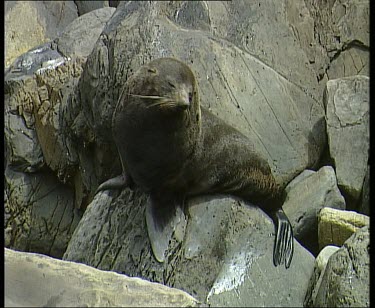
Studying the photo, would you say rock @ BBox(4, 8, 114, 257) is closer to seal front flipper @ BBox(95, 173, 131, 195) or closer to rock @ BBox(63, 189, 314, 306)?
seal front flipper @ BBox(95, 173, 131, 195)

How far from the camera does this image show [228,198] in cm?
391

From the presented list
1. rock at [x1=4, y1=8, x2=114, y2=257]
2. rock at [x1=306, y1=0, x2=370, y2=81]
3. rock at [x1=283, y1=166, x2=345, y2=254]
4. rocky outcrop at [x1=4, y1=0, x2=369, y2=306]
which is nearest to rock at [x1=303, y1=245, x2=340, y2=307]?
rocky outcrop at [x1=4, y1=0, x2=369, y2=306]

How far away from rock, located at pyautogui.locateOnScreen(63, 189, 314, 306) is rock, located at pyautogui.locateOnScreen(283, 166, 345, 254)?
35 cm

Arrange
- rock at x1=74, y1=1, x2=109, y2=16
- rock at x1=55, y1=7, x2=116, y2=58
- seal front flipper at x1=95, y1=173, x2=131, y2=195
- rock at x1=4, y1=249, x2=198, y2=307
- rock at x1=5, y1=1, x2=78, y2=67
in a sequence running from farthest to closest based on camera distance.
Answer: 1. rock at x1=74, y1=1, x2=109, y2=16
2. rock at x1=55, y1=7, x2=116, y2=58
3. rock at x1=5, y1=1, x2=78, y2=67
4. seal front flipper at x1=95, y1=173, x2=131, y2=195
5. rock at x1=4, y1=249, x2=198, y2=307

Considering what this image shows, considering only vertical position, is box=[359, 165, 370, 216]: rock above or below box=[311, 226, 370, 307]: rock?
below

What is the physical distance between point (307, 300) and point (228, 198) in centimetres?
70

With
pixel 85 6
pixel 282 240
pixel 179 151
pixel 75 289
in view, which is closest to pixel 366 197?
pixel 282 240

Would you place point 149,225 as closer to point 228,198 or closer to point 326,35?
point 228,198

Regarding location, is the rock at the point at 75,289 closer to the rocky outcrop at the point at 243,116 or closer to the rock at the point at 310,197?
the rocky outcrop at the point at 243,116

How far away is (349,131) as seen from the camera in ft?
14.5

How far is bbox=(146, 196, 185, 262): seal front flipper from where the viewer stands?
383 cm

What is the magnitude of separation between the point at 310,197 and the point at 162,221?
873 millimetres

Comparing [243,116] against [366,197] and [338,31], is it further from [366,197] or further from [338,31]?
[366,197]

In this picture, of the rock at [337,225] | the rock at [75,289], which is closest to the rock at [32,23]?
the rock at [337,225]
